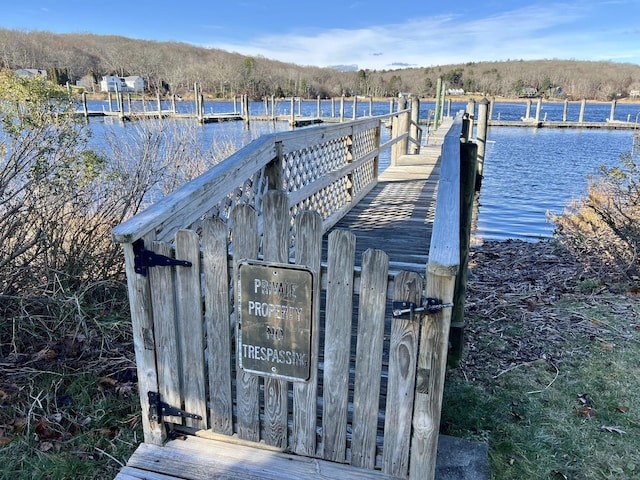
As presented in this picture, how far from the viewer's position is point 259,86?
86.6 meters

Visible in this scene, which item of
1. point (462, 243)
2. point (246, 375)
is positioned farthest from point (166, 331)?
point (462, 243)

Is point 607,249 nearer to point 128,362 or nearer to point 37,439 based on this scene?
point 128,362

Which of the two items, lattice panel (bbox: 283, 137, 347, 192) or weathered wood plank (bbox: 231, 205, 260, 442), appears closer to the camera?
weathered wood plank (bbox: 231, 205, 260, 442)

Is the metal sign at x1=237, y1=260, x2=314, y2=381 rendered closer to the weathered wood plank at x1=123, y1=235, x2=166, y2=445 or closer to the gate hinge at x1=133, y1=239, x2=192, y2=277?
the gate hinge at x1=133, y1=239, x2=192, y2=277

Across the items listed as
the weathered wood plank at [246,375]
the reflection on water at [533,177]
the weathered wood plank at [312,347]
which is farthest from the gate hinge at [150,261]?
the reflection on water at [533,177]

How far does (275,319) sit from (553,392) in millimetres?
2232

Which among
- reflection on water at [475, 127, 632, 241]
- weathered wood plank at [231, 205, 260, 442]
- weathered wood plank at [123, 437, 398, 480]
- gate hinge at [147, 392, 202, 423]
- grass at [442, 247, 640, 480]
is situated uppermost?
weathered wood plank at [231, 205, 260, 442]

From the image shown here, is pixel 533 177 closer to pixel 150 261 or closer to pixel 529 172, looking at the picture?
pixel 529 172

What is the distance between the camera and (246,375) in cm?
233

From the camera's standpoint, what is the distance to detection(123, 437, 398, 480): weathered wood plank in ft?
7.38

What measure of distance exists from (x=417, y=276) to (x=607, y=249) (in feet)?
19.1

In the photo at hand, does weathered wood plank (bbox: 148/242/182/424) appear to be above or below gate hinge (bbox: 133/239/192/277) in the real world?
below

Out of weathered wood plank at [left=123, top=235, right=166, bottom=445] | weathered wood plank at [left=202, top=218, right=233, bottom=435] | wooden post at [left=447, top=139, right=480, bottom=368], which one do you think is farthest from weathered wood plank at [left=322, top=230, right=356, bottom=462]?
wooden post at [left=447, top=139, right=480, bottom=368]

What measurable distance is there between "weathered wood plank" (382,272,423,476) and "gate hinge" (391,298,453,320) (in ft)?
0.07
